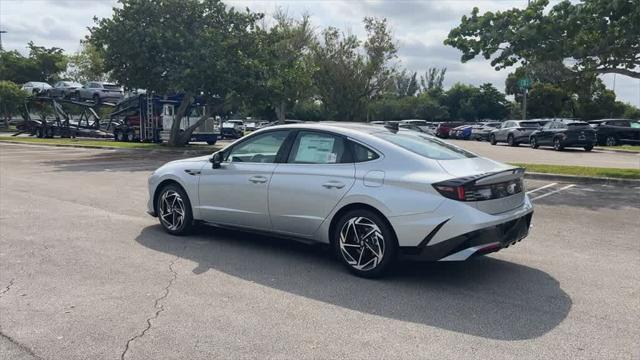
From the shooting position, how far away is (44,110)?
131ft

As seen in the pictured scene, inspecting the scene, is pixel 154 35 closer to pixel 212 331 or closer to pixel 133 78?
pixel 133 78

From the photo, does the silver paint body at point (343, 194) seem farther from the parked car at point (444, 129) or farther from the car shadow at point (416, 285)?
the parked car at point (444, 129)

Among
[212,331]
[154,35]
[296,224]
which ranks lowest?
[212,331]

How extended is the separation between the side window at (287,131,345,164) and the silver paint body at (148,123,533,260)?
0.25 ft

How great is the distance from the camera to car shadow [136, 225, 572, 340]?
454cm

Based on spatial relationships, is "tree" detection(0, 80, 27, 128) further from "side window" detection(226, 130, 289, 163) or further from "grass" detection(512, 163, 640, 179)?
"side window" detection(226, 130, 289, 163)

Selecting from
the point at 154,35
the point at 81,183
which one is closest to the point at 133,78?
the point at 154,35

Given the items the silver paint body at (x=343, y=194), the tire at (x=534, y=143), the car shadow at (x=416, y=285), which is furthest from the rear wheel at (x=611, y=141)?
the silver paint body at (x=343, y=194)

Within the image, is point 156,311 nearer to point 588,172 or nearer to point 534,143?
point 588,172

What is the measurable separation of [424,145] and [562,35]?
10.5 metres

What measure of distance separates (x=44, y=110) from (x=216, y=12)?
810 inches

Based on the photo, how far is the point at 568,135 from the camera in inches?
1028

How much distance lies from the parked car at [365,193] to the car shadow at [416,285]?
32 centimetres

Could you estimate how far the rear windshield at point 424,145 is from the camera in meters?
5.77
